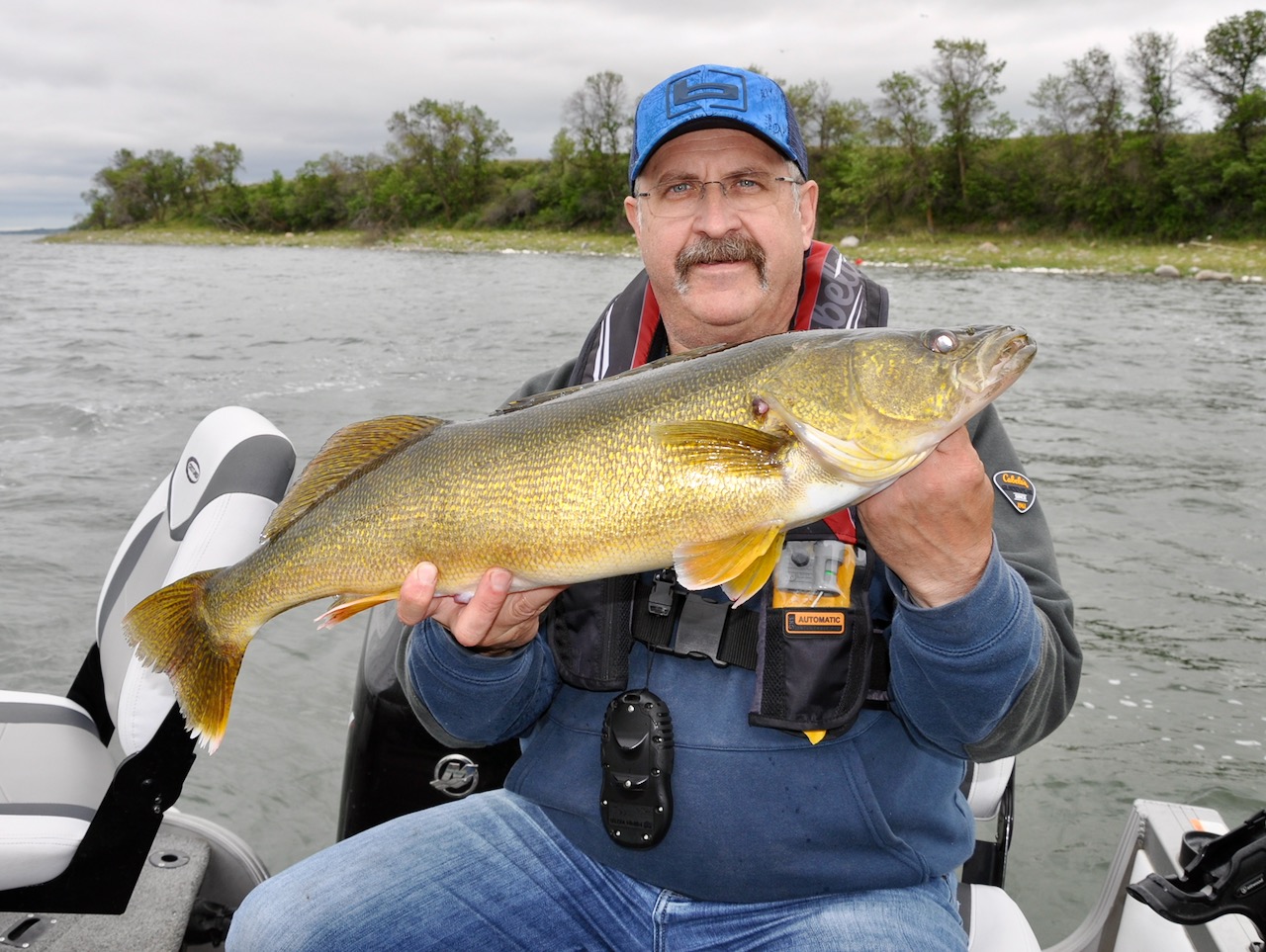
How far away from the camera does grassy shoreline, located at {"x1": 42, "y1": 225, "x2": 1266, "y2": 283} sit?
116 ft

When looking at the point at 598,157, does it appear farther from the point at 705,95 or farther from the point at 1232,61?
the point at 705,95

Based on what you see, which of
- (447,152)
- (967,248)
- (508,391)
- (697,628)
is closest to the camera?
(697,628)

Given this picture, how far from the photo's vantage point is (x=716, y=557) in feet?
7.09

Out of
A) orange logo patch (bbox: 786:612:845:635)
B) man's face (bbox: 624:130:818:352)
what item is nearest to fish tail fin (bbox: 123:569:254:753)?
orange logo patch (bbox: 786:612:845:635)

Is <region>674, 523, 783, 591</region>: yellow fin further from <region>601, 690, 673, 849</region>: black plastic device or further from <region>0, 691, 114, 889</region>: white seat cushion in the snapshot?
<region>0, 691, 114, 889</region>: white seat cushion

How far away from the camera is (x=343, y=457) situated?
2635 mm

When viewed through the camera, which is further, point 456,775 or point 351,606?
point 456,775

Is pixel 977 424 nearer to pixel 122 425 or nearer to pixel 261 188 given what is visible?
pixel 122 425

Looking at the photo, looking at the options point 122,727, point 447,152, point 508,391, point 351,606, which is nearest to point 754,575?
point 351,606

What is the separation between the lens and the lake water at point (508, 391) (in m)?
5.43

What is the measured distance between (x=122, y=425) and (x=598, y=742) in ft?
37.4

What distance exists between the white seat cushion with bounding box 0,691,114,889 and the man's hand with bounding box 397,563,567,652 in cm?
123

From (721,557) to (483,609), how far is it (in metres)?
0.60

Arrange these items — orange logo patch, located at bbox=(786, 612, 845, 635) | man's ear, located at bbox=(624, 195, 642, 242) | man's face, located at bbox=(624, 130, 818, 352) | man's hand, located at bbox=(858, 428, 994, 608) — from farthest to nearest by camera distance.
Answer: man's ear, located at bbox=(624, 195, 642, 242) → man's face, located at bbox=(624, 130, 818, 352) → orange logo patch, located at bbox=(786, 612, 845, 635) → man's hand, located at bbox=(858, 428, 994, 608)
